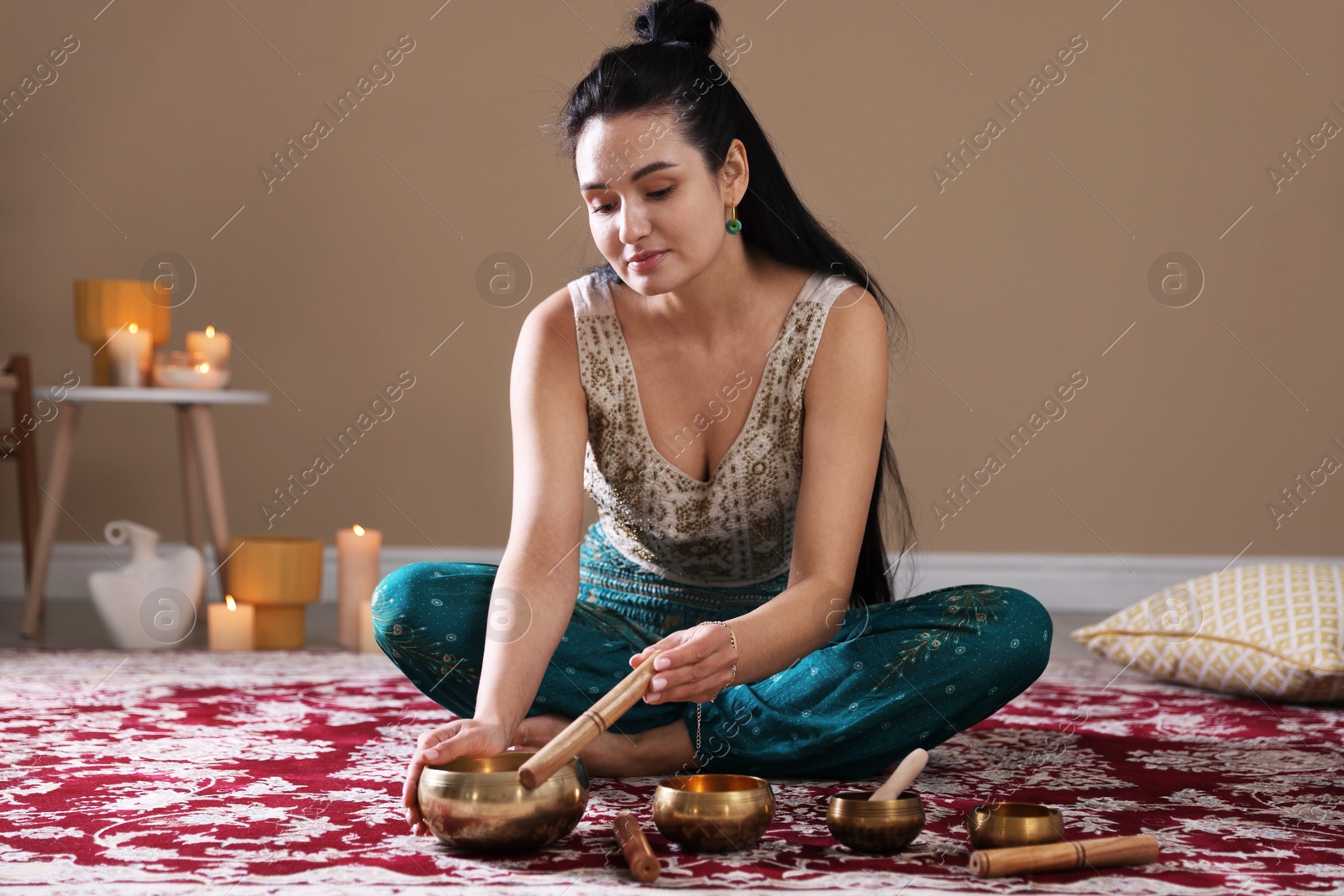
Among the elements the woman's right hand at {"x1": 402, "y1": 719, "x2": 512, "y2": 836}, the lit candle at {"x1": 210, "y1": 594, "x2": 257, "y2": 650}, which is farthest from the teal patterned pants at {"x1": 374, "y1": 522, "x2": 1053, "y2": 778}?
the lit candle at {"x1": 210, "y1": 594, "x2": 257, "y2": 650}

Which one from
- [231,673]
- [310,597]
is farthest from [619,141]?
[310,597]

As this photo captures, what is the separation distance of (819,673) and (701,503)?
0.28 metres

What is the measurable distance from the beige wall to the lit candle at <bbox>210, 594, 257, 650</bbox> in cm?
85

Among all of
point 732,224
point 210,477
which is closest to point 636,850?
point 732,224

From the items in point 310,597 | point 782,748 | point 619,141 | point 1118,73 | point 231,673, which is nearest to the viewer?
point 619,141

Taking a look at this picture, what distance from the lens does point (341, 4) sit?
136 inches

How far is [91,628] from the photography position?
2.90 meters

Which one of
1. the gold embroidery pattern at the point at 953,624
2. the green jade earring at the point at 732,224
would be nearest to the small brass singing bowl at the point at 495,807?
the gold embroidery pattern at the point at 953,624

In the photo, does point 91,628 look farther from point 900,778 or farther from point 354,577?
point 900,778

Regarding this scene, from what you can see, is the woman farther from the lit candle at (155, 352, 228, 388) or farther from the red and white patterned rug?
the lit candle at (155, 352, 228, 388)

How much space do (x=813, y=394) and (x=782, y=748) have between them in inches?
17.1

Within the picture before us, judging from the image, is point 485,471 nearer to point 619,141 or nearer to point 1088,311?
point 1088,311

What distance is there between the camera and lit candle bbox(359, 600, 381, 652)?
2686 mm

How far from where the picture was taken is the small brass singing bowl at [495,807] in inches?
44.9
